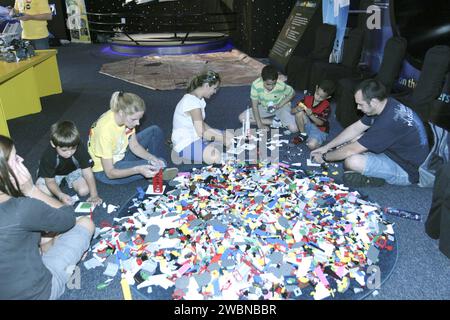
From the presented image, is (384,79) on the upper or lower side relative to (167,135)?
upper

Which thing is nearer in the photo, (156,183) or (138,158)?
(156,183)

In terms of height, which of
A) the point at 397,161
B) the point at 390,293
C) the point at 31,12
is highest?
the point at 31,12

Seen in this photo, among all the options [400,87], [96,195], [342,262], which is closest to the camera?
[342,262]

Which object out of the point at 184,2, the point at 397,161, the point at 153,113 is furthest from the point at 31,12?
the point at 184,2

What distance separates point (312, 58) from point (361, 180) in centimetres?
372

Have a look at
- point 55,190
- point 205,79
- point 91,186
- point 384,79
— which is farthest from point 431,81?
point 55,190

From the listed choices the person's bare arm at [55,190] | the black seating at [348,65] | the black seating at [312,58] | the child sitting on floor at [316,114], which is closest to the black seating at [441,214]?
the child sitting on floor at [316,114]

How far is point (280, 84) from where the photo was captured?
4.88m

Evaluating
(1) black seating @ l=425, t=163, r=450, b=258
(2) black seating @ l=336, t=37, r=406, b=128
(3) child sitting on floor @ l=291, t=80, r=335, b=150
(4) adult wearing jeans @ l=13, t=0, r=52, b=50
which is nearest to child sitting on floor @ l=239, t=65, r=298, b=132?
(3) child sitting on floor @ l=291, t=80, r=335, b=150

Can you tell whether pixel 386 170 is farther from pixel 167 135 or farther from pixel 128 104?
pixel 167 135

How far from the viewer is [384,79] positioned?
4.92 meters

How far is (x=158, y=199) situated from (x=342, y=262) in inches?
63.7

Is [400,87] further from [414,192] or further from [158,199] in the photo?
[158,199]

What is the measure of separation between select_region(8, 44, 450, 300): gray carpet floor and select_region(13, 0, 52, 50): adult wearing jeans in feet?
3.36
